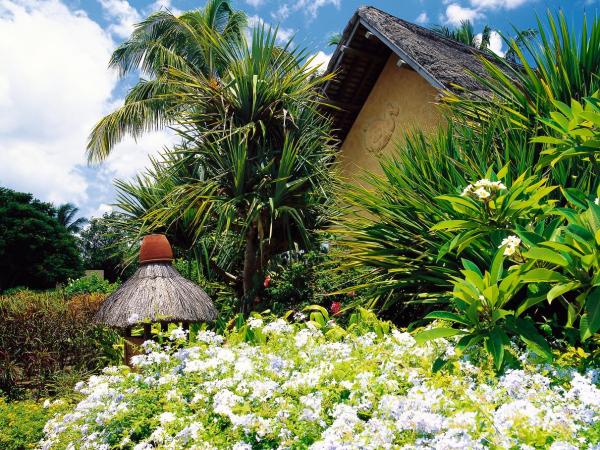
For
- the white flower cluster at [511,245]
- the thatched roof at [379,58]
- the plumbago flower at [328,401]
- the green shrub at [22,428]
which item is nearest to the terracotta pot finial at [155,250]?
the plumbago flower at [328,401]

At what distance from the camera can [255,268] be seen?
7.71m

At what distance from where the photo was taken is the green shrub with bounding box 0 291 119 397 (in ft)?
25.6

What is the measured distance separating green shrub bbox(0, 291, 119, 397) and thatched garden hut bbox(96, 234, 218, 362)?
11.1 feet

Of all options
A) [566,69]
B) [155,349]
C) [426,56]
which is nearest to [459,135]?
[566,69]

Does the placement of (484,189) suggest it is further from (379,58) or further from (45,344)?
(45,344)

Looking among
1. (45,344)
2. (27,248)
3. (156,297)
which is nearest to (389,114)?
(156,297)

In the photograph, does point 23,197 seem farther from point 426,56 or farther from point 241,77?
point 426,56

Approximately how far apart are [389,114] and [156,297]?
215 inches

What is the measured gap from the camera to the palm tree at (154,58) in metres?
15.6

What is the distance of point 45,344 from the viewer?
8055 mm

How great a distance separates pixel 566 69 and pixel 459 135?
0.98 meters

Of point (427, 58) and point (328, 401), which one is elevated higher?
point (427, 58)

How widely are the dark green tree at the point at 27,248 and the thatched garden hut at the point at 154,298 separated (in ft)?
87.6

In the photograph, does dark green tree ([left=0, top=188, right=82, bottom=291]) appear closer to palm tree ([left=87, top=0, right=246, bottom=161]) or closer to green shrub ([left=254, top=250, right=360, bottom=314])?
palm tree ([left=87, top=0, right=246, bottom=161])
